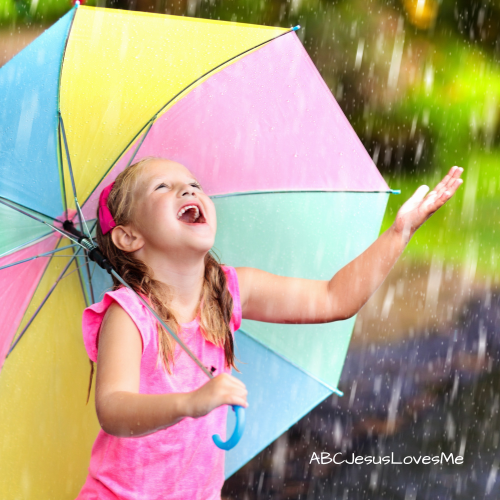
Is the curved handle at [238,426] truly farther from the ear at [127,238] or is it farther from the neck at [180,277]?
the ear at [127,238]

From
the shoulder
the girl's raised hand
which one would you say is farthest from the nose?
the girl's raised hand

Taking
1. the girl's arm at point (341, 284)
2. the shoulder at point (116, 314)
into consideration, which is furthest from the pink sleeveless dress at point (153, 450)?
the girl's arm at point (341, 284)

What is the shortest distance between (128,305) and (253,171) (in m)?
0.52

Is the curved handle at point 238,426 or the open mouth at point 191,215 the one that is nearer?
the curved handle at point 238,426

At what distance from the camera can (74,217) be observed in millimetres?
1561

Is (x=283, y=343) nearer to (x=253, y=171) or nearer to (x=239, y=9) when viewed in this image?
(x=253, y=171)

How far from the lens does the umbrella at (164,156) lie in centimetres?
146

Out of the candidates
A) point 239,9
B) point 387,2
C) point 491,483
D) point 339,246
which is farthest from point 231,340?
point 387,2

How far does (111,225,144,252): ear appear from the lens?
1.50 meters

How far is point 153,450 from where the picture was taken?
1.41 meters

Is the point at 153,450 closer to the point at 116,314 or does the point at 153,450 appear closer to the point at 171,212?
the point at 116,314

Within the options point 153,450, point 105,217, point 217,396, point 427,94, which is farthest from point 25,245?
point 427,94

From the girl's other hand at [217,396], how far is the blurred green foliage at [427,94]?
300 centimetres

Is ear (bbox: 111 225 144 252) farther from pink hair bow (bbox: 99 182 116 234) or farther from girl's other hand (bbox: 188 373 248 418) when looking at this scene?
girl's other hand (bbox: 188 373 248 418)
